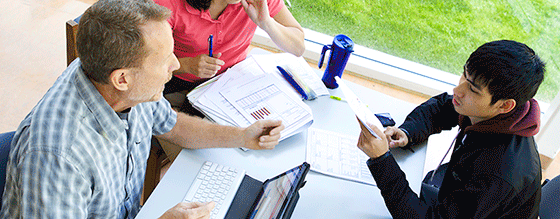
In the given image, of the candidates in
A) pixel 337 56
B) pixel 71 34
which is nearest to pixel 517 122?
pixel 337 56

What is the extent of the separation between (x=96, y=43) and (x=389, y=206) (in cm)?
93

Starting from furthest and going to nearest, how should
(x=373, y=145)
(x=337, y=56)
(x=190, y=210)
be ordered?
(x=337, y=56) < (x=373, y=145) < (x=190, y=210)

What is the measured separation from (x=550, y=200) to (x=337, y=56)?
91cm

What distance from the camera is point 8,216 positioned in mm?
933

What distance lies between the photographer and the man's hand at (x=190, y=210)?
3.51 feet

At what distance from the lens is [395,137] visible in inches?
61.5

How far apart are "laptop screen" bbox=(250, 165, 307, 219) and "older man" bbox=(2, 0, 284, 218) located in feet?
0.50

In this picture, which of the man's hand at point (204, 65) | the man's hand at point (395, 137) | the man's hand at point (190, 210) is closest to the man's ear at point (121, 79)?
the man's hand at point (190, 210)

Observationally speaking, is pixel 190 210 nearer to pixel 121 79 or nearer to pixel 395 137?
pixel 121 79

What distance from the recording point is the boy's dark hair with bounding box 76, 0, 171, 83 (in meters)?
0.92

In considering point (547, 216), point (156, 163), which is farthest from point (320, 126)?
point (547, 216)

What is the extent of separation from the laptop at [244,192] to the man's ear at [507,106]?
2.13 feet

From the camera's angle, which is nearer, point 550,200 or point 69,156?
point 69,156

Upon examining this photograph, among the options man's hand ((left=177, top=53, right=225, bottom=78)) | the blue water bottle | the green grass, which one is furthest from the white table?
the green grass
